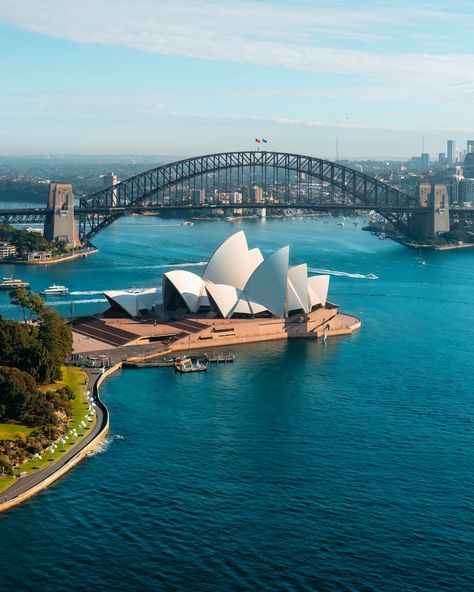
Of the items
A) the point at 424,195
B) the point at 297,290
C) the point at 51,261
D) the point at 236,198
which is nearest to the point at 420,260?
the point at 424,195

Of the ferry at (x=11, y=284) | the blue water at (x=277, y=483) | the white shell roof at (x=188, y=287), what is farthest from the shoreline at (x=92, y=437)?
the ferry at (x=11, y=284)

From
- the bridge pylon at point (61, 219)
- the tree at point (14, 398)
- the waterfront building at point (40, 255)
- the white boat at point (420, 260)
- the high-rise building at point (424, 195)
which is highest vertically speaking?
the high-rise building at point (424, 195)

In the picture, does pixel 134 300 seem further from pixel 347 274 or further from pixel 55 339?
pixel 347 274

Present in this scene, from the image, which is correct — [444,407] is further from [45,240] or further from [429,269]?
[45,240]

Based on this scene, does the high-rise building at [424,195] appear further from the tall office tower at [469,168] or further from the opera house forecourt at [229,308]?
the tall office tower at [469,168]

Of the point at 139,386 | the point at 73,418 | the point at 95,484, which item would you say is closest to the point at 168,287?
the point at 139,386

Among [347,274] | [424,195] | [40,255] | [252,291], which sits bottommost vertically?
[347,274]
